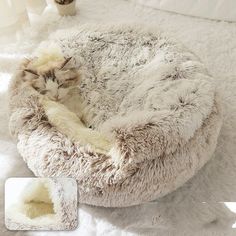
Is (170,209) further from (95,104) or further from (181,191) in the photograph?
(95,104)

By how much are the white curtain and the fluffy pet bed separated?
0.36 m

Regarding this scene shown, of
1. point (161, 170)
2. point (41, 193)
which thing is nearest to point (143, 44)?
point (161, 170)

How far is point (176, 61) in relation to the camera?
4.22 feet

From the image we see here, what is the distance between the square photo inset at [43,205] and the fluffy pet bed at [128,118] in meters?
0.03

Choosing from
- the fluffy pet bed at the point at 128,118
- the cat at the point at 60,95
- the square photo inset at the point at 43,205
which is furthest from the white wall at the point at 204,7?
the square photo inset at the point at 43,205

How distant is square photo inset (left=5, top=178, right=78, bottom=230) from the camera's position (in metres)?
1.06

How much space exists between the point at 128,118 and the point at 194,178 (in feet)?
0.91

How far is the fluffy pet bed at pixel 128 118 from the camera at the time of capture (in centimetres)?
107

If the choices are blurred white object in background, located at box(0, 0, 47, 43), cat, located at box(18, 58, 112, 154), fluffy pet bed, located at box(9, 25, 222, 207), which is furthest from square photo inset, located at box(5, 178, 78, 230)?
blurred white object in background, located at box(0, 0, 47, 43)

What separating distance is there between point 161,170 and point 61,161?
0.26 meters

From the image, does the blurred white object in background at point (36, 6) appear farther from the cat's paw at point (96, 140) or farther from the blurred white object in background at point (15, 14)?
the cat's paw at point (96, 140)

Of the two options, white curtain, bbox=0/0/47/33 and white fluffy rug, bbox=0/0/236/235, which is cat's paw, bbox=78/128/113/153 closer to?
white fluffy rug, bbox=0/0/236/235

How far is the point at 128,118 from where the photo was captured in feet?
3.78

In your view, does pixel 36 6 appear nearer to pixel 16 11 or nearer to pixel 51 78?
pixel 16 11
